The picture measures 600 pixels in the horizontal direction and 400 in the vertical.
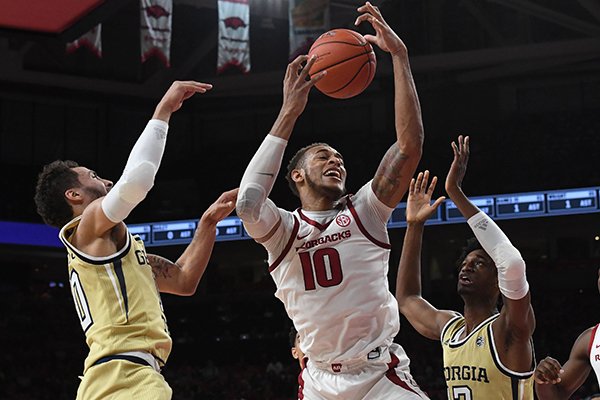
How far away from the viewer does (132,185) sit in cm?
385

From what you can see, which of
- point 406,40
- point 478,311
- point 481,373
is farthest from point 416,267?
point 406,40

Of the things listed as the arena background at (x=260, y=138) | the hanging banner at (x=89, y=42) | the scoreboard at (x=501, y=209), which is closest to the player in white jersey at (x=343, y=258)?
the scoreboard at (x=501, y=209)

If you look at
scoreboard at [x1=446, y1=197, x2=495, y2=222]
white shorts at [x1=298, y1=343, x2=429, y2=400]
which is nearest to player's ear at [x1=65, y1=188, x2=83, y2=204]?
white shorts at [x1=298, y1=343, x2=429, y2=400]

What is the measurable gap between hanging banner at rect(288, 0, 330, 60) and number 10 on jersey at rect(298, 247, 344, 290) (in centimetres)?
1254

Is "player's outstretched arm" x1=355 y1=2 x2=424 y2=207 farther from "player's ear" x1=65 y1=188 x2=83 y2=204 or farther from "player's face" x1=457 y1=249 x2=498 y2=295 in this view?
"player's ear" x1=65 y1=188 x2=83 y2=204

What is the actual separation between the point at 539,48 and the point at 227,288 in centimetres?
995

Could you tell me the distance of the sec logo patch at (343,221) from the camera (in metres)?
4.29

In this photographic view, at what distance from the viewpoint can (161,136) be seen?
4098 millimetres

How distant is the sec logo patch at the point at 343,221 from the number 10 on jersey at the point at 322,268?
0.14 metres

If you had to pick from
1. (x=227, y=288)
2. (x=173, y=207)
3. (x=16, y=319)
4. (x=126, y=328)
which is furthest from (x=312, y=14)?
(x=126, y=328)

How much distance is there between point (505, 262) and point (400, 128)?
0.94 meters

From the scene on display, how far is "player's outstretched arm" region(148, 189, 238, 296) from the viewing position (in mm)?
4594

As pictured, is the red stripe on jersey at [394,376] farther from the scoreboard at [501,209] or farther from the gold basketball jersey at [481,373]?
the scoreboard at [501,209]

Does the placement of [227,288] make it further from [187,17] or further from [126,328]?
[126,328]
